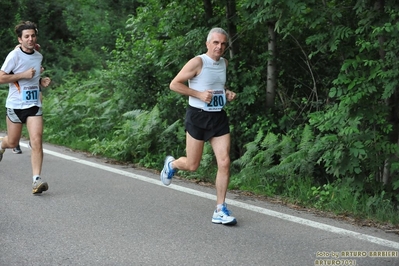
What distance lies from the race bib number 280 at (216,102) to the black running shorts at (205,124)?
4 centimetres

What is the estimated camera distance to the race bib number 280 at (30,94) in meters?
7.48

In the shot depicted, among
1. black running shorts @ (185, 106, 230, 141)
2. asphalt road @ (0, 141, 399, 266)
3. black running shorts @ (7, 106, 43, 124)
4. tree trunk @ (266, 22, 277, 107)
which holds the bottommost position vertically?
asphalt road @ (0, 141, 399, 266)

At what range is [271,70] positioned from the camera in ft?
32.8

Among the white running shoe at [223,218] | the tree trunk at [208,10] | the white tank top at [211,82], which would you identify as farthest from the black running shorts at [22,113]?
the tree trunk at [208,10]

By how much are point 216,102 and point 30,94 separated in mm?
2553

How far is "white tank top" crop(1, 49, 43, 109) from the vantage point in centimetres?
737

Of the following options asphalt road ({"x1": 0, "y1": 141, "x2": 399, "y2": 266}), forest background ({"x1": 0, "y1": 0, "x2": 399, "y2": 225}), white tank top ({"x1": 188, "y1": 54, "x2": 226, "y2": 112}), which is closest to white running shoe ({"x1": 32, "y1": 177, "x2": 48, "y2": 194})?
asphalt road ({"x1": 0, "y1": 141, "x2": 399, "y2": 266})

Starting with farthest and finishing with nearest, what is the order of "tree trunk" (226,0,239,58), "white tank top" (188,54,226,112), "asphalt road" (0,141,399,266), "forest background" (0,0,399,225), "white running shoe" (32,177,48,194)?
"tree trunk" (226,0,239,58)
"white running shoe" (32,177,48,194)
"forest background" (0,0,399,225)
"white tank top" (188,54,226,112)
"asphalt road" (0,141,399,266)

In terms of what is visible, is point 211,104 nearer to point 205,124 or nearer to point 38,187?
point 205,124

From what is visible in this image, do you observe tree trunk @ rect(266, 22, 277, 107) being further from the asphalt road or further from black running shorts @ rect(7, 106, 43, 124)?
black running shorts @ rect(7, 106, 43, 124)

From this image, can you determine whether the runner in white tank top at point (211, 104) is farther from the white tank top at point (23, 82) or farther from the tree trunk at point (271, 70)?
the tree trunk at point (271, 70)

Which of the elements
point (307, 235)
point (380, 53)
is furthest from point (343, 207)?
point (380, 53)

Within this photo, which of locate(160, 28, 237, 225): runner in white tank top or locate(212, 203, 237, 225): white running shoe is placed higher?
locate(160, 28, 237, 225): runner in white tank top

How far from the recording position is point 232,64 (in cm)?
1004
